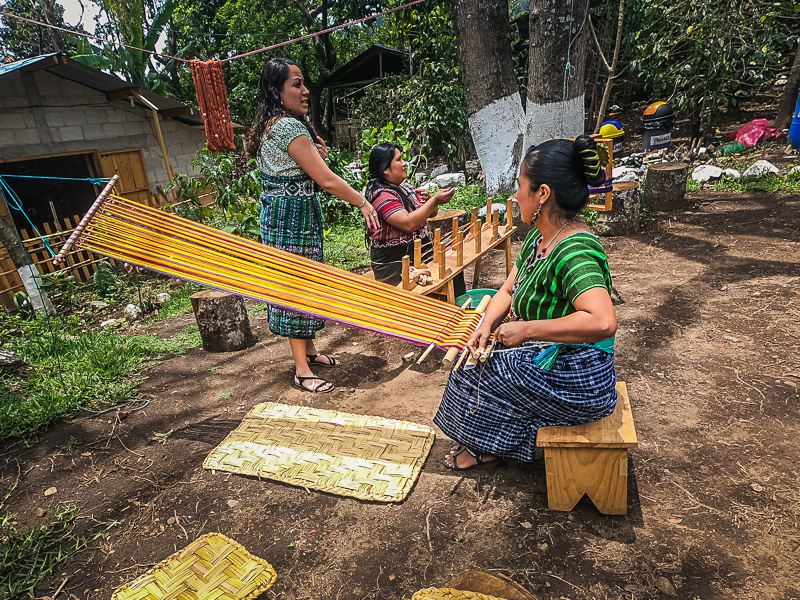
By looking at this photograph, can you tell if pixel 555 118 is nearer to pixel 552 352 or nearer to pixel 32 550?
pixel 552 352

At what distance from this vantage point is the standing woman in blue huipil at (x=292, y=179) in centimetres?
254

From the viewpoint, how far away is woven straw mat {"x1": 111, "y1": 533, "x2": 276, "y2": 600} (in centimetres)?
166

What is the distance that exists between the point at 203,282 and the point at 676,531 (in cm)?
205

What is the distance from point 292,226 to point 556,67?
3621mm

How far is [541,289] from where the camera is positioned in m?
1.76

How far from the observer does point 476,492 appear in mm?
2023

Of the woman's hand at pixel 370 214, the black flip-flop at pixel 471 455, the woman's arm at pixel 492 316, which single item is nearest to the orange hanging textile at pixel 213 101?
the woman's hand at pixel 370 214

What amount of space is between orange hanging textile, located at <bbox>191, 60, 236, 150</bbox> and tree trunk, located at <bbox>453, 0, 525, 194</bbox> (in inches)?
125

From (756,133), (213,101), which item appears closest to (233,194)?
(213,101)

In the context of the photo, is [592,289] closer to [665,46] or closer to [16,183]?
[665,46]

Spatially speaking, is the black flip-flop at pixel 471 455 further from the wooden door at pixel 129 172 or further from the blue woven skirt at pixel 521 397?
the wooden door at pixel 129 172

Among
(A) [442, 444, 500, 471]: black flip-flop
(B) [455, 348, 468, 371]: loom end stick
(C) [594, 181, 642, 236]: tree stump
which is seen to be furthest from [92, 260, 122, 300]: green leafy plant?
(C) [594, 181, 642, 236]: tree stump

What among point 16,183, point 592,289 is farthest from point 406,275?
point 16,183

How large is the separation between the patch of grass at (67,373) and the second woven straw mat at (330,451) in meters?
1.10
